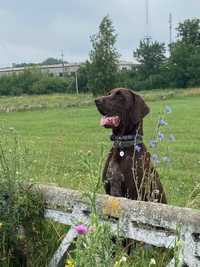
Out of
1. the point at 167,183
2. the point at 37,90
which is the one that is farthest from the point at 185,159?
the point at 37,90

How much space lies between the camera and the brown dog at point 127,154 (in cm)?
394

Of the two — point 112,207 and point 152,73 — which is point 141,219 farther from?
point 152,73

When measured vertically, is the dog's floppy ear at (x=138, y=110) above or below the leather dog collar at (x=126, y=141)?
above

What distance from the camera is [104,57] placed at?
167ft

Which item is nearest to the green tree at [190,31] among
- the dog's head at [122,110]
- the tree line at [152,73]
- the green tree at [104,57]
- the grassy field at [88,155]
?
the tree line at [152,73]

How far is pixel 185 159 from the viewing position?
10.8 m

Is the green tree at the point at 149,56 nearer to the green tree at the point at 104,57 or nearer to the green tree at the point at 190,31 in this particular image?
the green tree at the point at 190,31

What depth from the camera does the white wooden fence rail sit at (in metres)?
2.66

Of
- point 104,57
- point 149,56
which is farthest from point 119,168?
point 149,56

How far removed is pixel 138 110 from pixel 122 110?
15 centimetres

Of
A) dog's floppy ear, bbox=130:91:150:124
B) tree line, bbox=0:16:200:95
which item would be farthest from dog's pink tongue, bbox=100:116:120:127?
tree line, bbox=0:16:200:95

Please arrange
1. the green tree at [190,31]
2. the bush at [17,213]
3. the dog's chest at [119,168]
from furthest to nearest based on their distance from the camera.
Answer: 1. the green tree at [190,31]
2. the dog's chest at [119,168]
3. the bush at [17,213]

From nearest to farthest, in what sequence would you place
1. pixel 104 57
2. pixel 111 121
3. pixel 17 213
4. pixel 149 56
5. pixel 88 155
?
pixel 88 155, pixel 17 213, pixel 111 121, pixel 104 57, pixel 149 56

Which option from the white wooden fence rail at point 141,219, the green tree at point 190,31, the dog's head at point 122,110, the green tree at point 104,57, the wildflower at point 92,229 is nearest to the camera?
the wildflower at point 92,229
